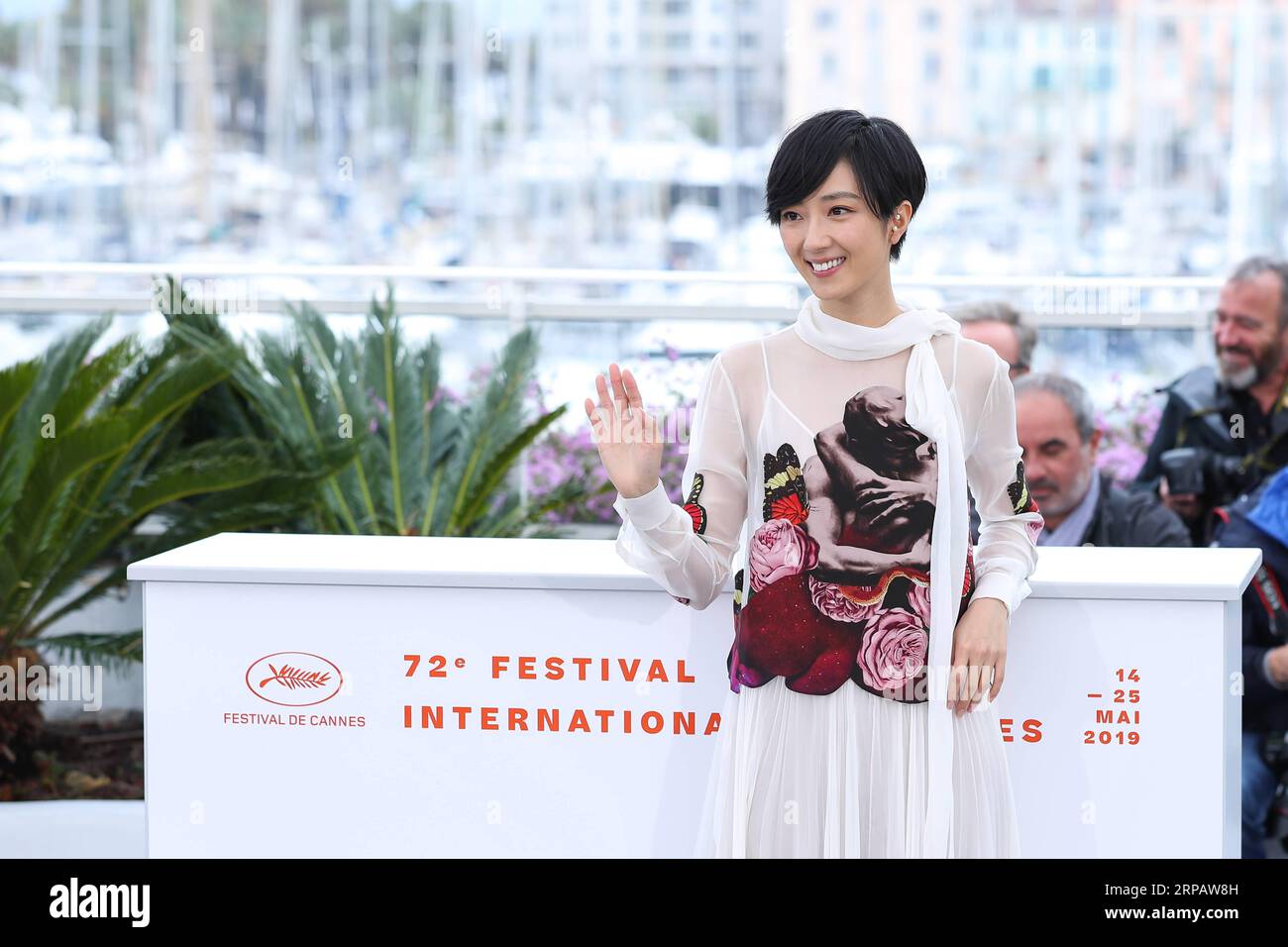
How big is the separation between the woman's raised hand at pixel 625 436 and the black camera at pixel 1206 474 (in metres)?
2.51

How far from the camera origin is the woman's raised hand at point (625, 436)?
6.98ft

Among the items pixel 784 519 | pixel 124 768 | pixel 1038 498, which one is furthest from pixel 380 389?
pixel 784 519

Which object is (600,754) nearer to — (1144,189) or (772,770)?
(772,770)

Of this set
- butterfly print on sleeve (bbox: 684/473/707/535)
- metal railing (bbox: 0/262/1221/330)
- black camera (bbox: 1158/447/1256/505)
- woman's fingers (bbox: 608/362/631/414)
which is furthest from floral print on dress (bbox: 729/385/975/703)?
metal railing (bbox: 0/262/1221/330)

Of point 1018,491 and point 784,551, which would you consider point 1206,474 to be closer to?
point 1018,491

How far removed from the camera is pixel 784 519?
7.29 ft

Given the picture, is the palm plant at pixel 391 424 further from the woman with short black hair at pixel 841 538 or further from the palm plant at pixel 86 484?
the woman with short black hair at pixel 841 538

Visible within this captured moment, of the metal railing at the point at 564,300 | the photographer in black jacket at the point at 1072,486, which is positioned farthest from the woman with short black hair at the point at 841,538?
the metal railing at the point at 564,300

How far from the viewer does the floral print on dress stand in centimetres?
221

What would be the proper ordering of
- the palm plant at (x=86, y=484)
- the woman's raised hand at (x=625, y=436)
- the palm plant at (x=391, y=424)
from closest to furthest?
the woman's raised hand at (x=625, y=436) → the palm plant at (x=86, y=484) → the palm plant at (x=391, y=424)

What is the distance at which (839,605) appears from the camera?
2209mm

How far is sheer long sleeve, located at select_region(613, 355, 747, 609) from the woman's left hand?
35cm

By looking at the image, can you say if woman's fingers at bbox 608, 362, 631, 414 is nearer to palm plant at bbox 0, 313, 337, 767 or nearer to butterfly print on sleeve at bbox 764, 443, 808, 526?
butterfly print on sleeve at bbox 764, 443, 808, 526

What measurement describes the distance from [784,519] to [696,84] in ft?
59.1
